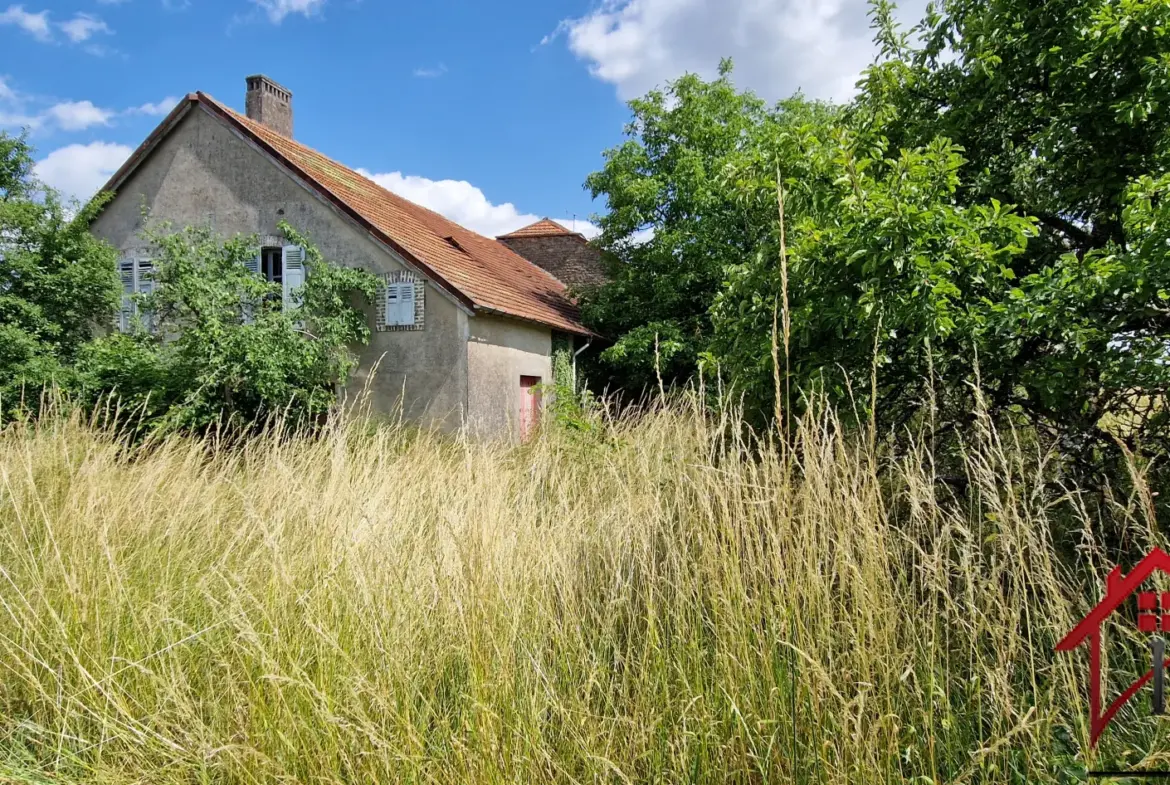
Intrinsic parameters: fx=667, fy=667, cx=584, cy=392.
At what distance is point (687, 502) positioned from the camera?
257cm

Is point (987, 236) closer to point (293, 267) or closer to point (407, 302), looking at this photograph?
point (407, 302)

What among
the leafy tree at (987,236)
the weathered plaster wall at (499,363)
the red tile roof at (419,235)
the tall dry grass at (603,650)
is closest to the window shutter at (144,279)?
the red tile roof at (419,235)

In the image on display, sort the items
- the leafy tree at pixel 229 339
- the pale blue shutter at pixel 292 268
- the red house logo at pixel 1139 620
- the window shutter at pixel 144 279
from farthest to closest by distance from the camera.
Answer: the window shutter at pixel 144 279 < the pale blue shutter at pixel 292 268 < the leafy tree at pixel 229 339 < the red house logo at pixel 1139 620

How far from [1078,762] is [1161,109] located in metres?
3.16

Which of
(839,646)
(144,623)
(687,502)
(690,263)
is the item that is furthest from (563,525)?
(690,263)

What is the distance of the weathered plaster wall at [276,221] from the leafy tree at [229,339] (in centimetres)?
45

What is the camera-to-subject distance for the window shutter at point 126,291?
513 inches

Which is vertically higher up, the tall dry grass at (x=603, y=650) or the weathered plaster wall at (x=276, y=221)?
the weathered plaster wall at (x=276, y=221)

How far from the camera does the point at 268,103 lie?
1525 centimetres

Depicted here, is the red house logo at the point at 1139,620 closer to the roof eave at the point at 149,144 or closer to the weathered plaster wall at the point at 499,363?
the weathered plaster wall at the point at 499,363

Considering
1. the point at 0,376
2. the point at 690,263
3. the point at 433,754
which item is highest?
the point at 690,263

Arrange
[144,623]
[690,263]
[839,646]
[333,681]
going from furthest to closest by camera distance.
Answer: [690,263]
[144,623]
[333,681]
[839,646]

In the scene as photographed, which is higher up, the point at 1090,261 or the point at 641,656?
the point at 1090,261

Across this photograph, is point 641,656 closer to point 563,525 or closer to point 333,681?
point 563,525
